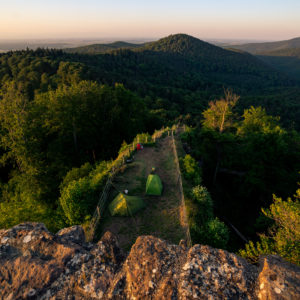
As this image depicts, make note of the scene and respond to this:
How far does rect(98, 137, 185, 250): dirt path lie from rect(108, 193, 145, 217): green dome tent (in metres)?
0.39

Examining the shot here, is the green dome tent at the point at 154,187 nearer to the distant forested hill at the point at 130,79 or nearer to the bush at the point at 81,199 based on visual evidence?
the bush at the point at 81,199

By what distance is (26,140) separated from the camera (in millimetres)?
21047

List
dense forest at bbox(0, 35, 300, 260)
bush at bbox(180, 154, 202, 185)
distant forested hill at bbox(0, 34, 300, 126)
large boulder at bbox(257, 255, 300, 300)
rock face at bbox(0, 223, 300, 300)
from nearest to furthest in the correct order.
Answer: large boulder at bbox(257, 255, 300, 300), rock face at bbox(0, 223, 300, 300), bush at bbox(180, 154, 202, 185), dense forest at bbox(0, 35, 300, 260), distant forested hill at bbox(0, 34, 300, 126)

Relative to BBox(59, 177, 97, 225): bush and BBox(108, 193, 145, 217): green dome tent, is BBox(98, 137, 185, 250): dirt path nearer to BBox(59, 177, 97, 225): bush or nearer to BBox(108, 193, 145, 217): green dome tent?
BBox(108, 193, 145, 217): green dome tent

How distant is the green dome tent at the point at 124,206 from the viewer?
12.9 metres

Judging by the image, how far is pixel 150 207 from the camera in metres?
14.1

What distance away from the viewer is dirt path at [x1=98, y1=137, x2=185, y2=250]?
471 inches

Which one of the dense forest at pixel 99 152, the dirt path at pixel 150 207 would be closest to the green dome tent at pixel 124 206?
the dirt path at pixel 150 207

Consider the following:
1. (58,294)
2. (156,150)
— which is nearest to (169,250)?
(58,294)

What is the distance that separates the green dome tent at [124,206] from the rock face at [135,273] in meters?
7.28

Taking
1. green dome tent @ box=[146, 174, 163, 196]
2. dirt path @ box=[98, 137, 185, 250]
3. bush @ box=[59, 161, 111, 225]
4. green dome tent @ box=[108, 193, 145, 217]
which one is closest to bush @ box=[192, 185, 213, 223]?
dirt path @ box=[98, 137, 185, 250]

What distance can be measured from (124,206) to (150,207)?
2.31 metres

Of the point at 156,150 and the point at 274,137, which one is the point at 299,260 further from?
the point at 274,137

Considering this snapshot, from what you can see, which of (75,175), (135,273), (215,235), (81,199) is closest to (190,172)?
(215,235)
